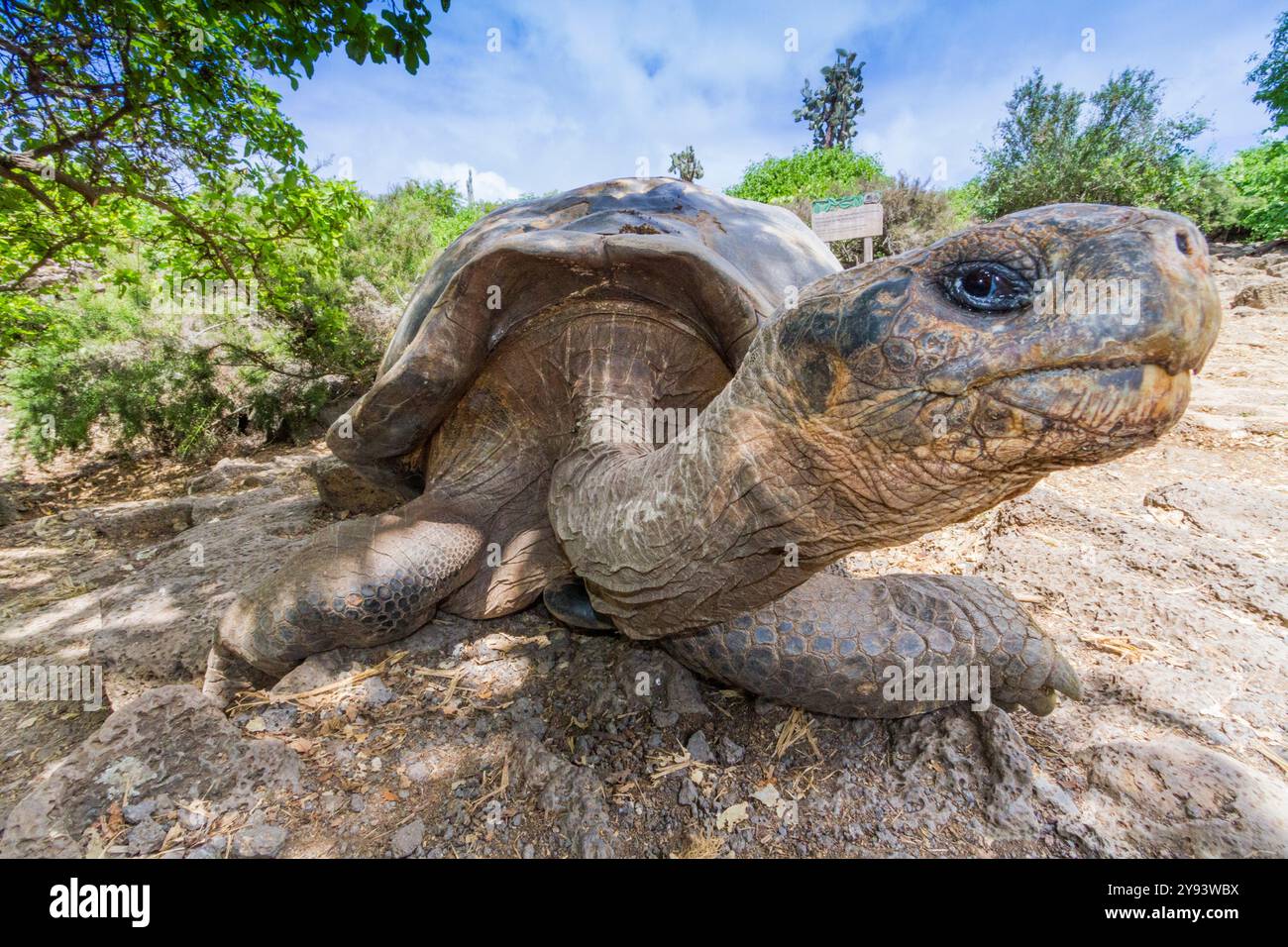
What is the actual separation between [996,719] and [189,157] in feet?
19.6

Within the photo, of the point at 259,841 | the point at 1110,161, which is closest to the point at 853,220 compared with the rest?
the point at 259,841

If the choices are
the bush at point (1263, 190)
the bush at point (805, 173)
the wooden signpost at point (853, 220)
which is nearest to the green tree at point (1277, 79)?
the bush at point (1263, 190)

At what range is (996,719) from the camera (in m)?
1.29

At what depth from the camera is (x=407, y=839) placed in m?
1.15

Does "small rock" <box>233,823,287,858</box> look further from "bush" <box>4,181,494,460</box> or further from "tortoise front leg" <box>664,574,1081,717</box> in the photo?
"bush" <box>4,181,494,460</box>

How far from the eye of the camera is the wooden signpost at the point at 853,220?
570cm

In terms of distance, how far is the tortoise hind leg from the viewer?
1.64m

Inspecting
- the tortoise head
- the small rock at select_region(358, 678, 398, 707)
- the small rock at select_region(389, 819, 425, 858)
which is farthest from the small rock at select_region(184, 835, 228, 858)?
the tortoise head

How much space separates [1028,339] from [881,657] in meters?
0.93

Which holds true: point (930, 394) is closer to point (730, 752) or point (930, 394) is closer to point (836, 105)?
point (730, 752)
